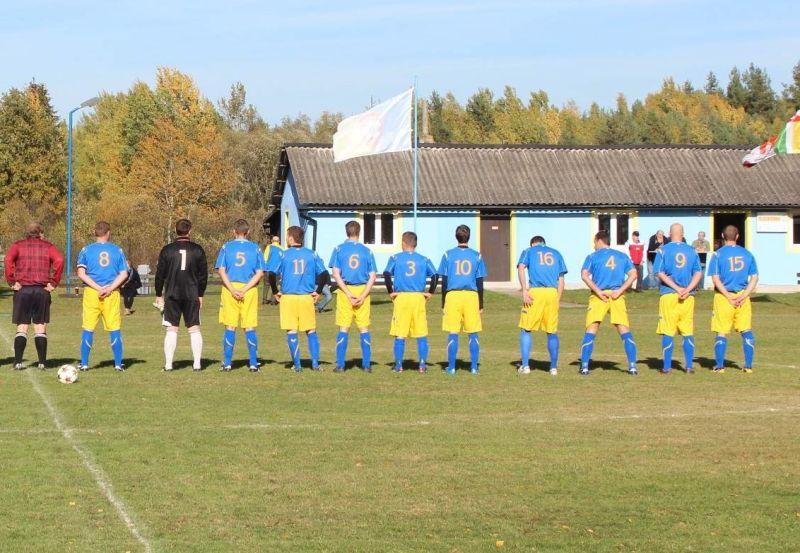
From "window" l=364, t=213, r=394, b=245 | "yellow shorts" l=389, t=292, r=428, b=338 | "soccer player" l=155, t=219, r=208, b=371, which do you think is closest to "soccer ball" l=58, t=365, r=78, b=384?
"soccer player" l=155, t=219, r=208, b=371

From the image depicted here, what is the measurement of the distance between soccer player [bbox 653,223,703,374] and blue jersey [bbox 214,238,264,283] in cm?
556

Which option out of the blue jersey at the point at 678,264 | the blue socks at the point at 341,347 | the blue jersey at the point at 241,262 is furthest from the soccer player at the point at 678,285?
the blue jersey at the point at 241,262

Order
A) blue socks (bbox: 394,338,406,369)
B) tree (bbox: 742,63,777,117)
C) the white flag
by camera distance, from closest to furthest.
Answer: blue socks (bbox: 394,338,406,369), the white flag, tree (bbox: 742,63,777,117)

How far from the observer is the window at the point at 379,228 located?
46.5 meters

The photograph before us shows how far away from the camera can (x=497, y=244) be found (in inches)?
1859

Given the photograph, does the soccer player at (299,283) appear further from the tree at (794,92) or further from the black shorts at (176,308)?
the tree at (794,92)

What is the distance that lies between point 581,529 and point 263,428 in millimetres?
5002

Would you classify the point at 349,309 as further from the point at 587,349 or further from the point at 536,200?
the point at 536,200

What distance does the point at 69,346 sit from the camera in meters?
22.6

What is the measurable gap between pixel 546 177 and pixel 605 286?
3163 cm

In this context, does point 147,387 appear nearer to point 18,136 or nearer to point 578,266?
point 578,266

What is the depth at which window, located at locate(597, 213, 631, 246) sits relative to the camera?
48.1m

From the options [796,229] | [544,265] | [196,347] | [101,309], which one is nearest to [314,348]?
[196,347]

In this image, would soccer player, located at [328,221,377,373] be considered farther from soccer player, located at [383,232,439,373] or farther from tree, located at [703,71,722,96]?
tree, located at [703,71,722,96]
